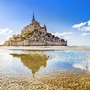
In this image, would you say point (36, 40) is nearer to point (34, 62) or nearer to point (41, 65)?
point (34, 62)

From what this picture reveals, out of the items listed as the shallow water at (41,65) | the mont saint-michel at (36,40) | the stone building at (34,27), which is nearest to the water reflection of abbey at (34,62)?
the shallow water at (41,65)

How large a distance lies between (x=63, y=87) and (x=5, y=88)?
3.16m

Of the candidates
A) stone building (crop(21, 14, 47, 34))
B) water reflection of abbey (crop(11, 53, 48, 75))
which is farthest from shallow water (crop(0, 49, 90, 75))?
stone building (crop(21, 14, 47, 34))

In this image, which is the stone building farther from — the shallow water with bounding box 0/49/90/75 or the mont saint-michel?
the shallow water with bounding box 0/49/90/75

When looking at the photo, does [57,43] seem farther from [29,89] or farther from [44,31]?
[29,89]

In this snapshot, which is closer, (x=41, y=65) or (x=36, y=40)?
(x=41, y=65)

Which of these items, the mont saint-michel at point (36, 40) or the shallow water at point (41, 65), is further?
the mont saint-michel at point (36, 40)

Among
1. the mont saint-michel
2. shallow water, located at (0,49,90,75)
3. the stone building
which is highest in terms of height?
the stone building

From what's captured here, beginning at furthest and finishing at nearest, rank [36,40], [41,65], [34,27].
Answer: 1. [34,27]
2. [36,40]
3. [41,65]

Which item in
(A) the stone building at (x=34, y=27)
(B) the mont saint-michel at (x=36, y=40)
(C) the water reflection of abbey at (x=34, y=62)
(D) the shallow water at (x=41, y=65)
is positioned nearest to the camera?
(D) the shallow water at (x=41, y=65)

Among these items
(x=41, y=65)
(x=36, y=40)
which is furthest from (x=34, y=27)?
(x=41, y=65)

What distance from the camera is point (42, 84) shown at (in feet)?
27.2

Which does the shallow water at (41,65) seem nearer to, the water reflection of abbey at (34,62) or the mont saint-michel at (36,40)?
the water reflection of abbey at (34,62)

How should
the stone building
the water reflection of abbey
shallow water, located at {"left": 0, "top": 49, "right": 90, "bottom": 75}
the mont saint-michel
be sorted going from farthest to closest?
the stone building, the mont saint-michel, the water reflection of abbey, shallow water, located at {"left": 0, "top": 49, "right": 90, "bottom": 75}
